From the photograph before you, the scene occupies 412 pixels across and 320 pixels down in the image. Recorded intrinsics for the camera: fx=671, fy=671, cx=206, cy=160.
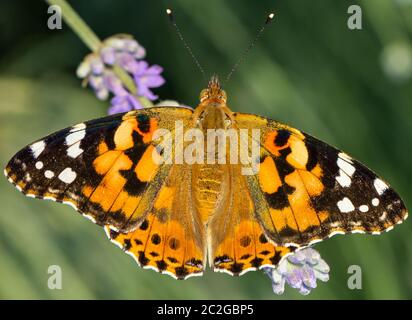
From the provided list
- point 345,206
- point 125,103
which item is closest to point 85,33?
point 125,103

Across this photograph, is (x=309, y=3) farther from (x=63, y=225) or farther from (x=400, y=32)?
(x=63, y=225)

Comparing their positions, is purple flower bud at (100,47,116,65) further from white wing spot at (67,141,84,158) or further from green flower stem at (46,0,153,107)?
white wing spot at (67,141,84,158)

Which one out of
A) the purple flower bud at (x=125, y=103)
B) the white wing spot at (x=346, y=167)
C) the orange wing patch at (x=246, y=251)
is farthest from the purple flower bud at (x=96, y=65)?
the white wing spot at (x=346, y=167)

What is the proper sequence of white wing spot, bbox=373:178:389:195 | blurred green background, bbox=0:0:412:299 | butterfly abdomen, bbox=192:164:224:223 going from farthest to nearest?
blurred green background, bbox=0:0:412:299, butterfly abdomen, bbox=192:164:224:223, white wing spot, bbox=373:178:389:195

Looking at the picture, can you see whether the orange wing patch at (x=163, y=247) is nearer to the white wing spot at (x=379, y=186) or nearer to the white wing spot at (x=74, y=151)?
the white wing spot at (x=74, y=151)

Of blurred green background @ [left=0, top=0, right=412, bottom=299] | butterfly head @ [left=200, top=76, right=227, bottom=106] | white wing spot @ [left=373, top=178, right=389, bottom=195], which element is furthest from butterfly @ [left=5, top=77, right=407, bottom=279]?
blurred green background @ [left=0, top=0, right=412, bottom=299]

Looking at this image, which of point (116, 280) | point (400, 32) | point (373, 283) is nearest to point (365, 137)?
point (400, 32)

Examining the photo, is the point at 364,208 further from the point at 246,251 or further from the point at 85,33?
the point at 85,33
